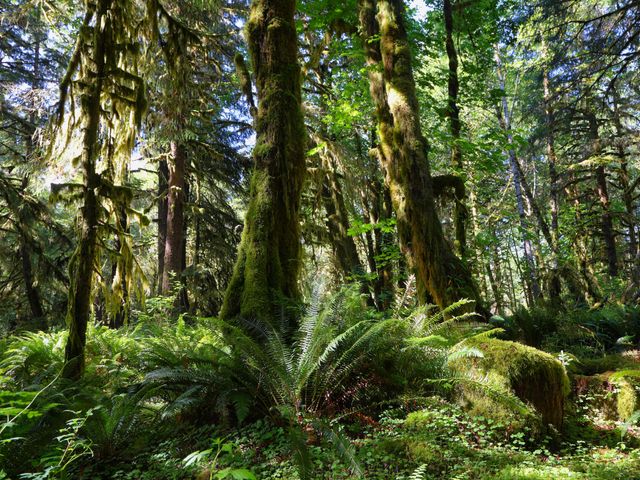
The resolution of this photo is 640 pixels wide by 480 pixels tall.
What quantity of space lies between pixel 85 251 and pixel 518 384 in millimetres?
4091

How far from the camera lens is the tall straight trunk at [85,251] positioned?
12.6 ft

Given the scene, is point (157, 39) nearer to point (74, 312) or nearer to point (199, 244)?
point (74, 312)

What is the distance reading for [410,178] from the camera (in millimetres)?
5980

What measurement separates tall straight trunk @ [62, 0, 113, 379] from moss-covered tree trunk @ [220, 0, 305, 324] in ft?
4.53

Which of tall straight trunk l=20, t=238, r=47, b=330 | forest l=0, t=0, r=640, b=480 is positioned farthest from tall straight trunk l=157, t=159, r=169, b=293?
forest l=0, t=0, r=640, b=480

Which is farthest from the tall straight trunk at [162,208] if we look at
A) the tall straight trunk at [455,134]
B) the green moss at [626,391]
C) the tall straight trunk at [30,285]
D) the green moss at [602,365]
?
the green moss at [626,391]

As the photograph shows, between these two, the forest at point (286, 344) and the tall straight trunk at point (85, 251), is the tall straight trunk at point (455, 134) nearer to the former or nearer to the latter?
the forest at point (286, 344)

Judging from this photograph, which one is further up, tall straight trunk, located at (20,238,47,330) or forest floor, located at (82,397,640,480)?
tall straight trunk, located at (20,238,47,330)

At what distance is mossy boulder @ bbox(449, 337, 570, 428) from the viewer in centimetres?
319

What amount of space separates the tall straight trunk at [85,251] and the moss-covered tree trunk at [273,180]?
4.53 feet

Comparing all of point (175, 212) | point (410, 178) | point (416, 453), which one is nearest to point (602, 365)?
point (410, 178)

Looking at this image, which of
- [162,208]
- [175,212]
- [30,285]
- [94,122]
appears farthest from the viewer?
[162,208]

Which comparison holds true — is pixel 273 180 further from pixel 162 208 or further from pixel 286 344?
pixel 162 208

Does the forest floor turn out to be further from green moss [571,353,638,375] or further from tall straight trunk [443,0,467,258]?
tall straight trunk [443,0,467,258]
